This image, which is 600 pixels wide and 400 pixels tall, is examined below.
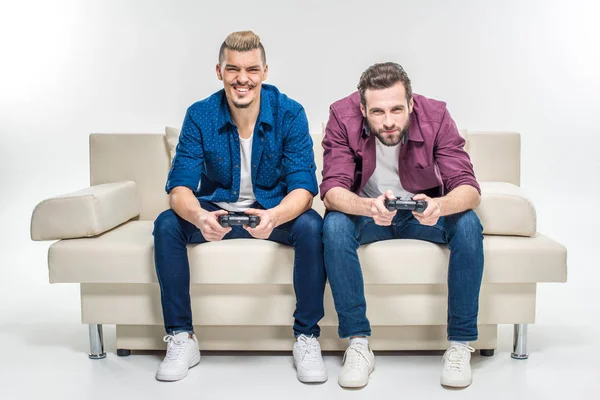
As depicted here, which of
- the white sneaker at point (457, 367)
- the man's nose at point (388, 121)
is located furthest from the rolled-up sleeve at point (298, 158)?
the white sneaker at point (457, 367)

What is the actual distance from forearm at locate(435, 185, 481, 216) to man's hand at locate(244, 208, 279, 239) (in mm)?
540

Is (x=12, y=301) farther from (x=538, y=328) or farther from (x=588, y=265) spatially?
(x=588, y=265)

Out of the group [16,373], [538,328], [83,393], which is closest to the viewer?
[83,393]

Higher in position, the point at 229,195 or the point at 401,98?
the point at 401,98

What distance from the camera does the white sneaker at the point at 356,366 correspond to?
8.85 feet

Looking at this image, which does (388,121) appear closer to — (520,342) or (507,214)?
(507,214)

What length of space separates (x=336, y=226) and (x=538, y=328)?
1.09 m

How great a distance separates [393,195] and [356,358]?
Answer: 1.79 ft

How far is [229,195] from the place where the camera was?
3062 mm

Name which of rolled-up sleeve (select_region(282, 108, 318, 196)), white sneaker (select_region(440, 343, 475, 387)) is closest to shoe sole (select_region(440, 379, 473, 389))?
white sneaker (select_region(440, 343, 475, 387))

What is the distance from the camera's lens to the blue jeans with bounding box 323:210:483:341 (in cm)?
274

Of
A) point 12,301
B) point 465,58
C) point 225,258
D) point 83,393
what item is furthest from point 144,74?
point 83,393

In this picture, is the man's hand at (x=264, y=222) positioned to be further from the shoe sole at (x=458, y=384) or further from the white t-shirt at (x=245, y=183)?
the shoe sole at (x=458, y=384)

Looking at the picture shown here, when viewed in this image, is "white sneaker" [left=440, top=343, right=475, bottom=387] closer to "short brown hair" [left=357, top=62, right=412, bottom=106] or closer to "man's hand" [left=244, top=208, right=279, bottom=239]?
"man's hand" [left=244, top=208, right=279, bottom=239]
